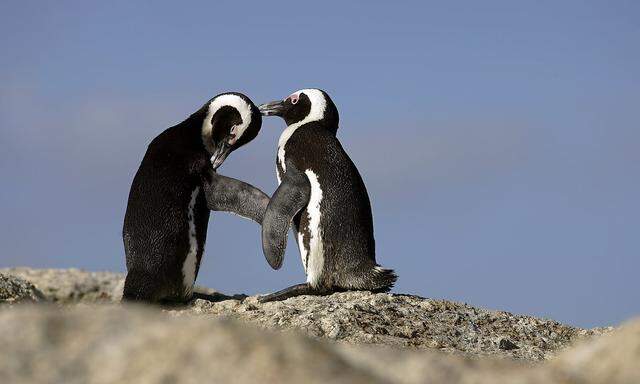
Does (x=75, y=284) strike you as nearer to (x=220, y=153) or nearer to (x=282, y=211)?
(x=220, y=153)

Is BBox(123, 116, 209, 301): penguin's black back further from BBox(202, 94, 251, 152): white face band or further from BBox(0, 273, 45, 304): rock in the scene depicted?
BBox(0, 273, 45, 304): rock

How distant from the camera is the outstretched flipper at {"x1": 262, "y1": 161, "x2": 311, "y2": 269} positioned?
9.34 metres

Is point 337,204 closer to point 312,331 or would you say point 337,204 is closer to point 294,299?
point 294,299

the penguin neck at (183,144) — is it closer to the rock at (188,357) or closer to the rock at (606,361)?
Answer: the rock at (188,357)

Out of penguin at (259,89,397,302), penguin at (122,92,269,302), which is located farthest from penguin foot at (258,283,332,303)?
penguin at (122,92,269,302)

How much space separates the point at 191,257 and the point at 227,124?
1823 mm

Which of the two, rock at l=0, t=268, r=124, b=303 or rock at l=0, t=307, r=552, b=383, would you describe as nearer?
rock at l=0, t=307, r=552, b=383

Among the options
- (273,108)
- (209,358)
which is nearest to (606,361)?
(209,358)

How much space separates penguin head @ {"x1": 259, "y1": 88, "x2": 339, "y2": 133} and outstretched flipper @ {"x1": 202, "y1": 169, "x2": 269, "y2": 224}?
1088 mm

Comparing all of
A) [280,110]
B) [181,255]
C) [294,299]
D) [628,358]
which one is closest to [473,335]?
[294,299]

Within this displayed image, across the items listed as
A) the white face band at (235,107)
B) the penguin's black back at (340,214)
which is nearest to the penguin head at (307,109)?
the white face band at (235,107)

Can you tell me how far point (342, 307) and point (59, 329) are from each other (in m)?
5.84

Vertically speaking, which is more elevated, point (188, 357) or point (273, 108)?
point (273, 108)

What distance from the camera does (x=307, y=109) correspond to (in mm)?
10602
